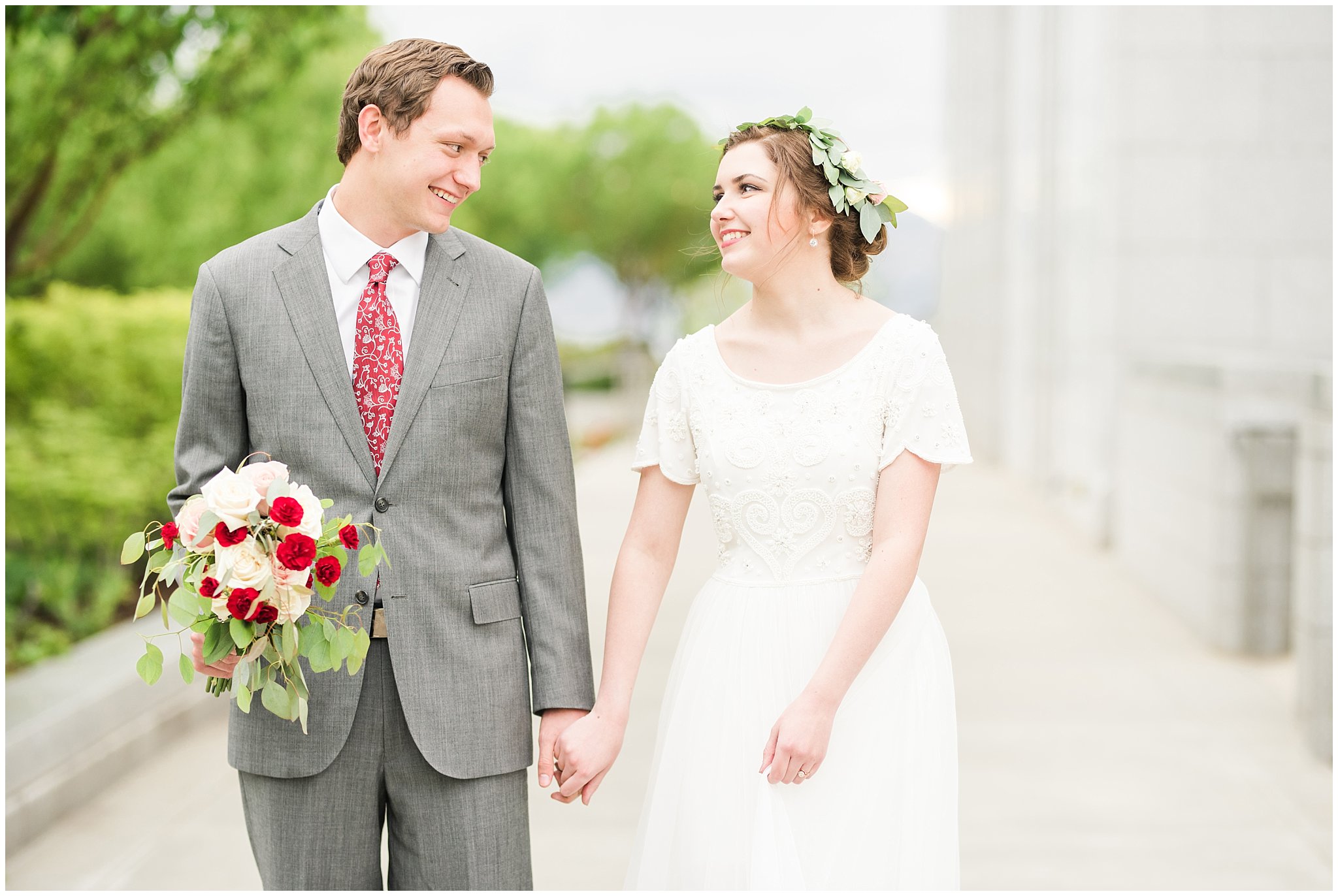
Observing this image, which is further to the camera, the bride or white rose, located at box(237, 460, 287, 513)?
the bride

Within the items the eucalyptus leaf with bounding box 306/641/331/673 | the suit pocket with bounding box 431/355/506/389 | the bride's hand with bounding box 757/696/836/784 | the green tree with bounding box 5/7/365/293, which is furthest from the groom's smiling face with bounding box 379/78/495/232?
the green tree with bounding box 5/7/365/293

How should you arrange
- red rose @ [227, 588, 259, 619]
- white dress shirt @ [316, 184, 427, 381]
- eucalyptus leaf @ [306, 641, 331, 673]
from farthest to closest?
1. white dress shirt @ [316, 184, 427, 381]
2. eucalyptus leaf @ [306, 641, 331, 673]
3. red rose @ [227, 588, 259, 619]

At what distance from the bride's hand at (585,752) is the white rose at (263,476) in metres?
0.76

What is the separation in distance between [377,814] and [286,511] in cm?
74

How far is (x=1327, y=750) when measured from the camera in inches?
215

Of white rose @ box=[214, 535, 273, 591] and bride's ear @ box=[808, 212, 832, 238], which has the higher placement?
bride's ear @ box=[808, 212, 832, 238]

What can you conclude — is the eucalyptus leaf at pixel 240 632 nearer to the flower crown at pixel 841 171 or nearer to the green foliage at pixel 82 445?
the flower crown at pixel 841 171

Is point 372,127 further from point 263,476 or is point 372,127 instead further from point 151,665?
point 151,665

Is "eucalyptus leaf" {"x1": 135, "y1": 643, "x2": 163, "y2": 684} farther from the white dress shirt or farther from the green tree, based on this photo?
the green tree

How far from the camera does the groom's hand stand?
253cm

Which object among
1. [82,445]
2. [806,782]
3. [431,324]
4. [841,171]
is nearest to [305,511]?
[431,324]

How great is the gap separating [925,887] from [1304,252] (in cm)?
974

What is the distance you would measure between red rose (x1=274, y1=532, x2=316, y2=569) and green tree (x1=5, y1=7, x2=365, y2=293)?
3862mm

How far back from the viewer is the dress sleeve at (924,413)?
7.93 ft
